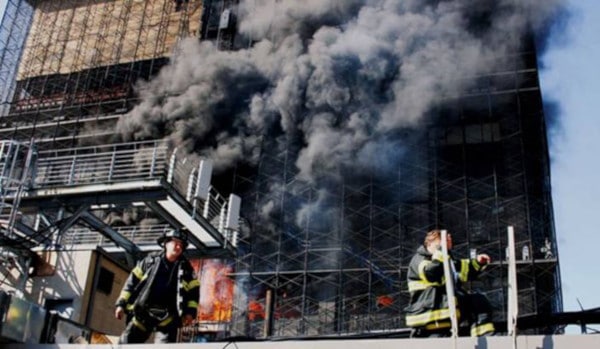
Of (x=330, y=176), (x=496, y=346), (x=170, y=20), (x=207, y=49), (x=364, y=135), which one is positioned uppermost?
(x=170, y=20)

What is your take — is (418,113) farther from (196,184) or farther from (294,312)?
(196,184)

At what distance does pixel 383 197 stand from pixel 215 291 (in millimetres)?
7125

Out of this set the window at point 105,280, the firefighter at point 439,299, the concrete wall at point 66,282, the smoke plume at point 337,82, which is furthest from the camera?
the smoke plume at point 337,82

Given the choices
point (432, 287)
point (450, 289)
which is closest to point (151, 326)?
point (432, 287)

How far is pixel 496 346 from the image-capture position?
16.9ft

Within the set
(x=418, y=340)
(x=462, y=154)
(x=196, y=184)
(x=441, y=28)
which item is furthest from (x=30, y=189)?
(x=441, y=28)

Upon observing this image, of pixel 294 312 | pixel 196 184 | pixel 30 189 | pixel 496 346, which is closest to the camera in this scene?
pixel 496 346

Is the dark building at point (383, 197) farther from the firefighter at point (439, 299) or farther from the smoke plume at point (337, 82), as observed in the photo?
the firefighter at point (439, 299)

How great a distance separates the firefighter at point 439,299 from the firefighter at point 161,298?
2188 millimetres

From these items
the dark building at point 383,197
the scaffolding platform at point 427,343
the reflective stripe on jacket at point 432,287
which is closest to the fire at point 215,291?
the dark building at point 383,197

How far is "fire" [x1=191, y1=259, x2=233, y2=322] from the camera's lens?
25391 millimetres

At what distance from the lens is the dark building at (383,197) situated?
75.2 feet

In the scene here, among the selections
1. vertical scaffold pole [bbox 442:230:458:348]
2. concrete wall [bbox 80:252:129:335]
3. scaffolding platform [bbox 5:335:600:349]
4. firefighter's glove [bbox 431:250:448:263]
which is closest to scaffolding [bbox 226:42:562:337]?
concrete wall [bbox 80:252:129:335]

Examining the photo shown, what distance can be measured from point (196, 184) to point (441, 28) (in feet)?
48.6
